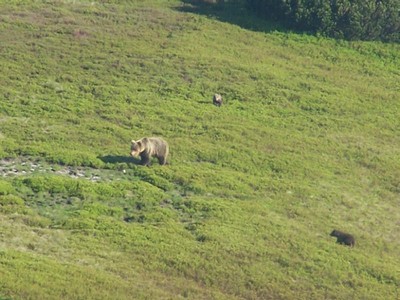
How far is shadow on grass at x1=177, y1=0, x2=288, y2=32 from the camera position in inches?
2509

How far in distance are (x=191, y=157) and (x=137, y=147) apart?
11.5 ft

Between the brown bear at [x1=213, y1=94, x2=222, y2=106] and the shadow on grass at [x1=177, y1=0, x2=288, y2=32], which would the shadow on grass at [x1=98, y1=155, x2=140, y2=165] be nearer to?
the brown bear at [x1=213, y1=94, x2=222, y2=106]

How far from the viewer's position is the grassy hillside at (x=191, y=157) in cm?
2952

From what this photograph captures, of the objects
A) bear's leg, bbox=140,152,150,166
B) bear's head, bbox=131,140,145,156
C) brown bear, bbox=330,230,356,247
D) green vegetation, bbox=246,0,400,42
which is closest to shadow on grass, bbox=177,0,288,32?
green vegetation, bbox=246,0,400,42

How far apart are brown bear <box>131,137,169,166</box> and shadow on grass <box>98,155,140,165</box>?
1.70ft

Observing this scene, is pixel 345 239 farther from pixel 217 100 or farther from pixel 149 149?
pixel 217 100

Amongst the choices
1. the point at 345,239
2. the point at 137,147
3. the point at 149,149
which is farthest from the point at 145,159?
the point at 345,239

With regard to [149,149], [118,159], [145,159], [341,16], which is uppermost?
[341,16]

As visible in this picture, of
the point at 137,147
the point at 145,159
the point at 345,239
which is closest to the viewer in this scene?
the point at 345,239

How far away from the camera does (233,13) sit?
6531 cm

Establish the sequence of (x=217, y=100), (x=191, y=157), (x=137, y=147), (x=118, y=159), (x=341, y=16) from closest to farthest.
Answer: (x=137, y=147), (x=118, y=159), (x=191, y=157), (x=217, y=100), (x=341, y=16)

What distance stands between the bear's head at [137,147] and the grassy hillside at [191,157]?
0.71 metres

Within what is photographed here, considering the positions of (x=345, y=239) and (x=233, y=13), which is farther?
(x=233, y=13)

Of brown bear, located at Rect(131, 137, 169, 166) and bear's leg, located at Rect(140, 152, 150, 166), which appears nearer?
brown bear, located at Rect(131, 137, 169, 166)
